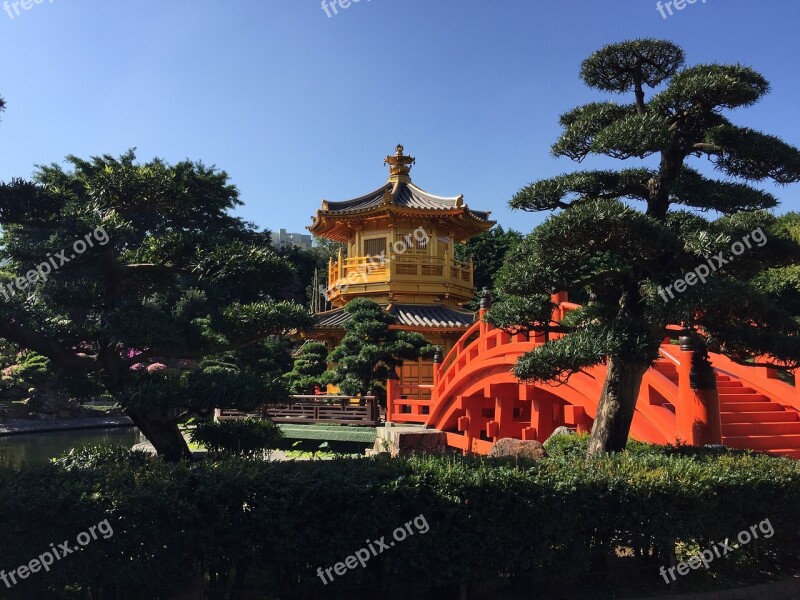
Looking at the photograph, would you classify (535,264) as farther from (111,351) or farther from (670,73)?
(111,351)

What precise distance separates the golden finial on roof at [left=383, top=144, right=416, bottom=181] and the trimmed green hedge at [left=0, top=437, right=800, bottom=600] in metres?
18.9

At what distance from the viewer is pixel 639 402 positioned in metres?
8.41

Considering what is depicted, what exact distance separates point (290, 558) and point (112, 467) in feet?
6.15

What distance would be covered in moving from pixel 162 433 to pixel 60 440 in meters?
18.8

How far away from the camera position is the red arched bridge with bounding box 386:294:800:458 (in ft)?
25.0

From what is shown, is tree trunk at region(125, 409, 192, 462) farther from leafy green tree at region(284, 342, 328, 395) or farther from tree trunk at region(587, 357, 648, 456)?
leafy green tree at region(284, 342, 328, 395)

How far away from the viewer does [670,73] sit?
267 inches

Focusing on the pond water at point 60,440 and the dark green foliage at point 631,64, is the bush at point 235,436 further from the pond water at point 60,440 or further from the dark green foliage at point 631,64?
the pond water at point 60,440

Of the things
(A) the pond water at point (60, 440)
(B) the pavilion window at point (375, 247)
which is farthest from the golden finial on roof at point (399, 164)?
(A) the pond water at point (60, 440)

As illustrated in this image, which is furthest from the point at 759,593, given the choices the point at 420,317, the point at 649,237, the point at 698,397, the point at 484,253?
the point at 484,253

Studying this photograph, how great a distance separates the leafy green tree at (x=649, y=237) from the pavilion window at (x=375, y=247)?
13942 millimetres

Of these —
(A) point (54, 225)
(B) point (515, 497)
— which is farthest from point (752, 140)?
(A) point (54, 225)

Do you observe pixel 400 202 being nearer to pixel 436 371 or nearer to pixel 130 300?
pixel 436 371

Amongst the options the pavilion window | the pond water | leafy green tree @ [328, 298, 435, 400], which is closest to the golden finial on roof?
the pavilion window
